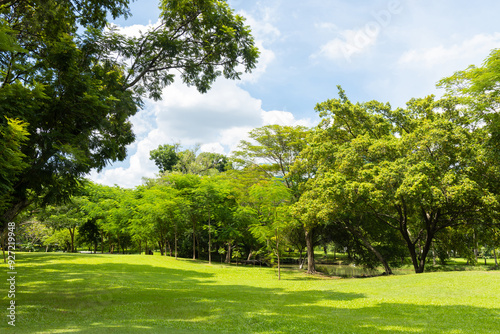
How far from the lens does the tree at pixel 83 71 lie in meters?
9.09

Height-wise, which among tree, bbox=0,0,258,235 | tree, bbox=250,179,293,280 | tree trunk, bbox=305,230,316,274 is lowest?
tree trunk, bbox=305,230,316,274

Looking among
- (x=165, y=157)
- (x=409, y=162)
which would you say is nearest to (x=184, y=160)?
(x=165, y=157)

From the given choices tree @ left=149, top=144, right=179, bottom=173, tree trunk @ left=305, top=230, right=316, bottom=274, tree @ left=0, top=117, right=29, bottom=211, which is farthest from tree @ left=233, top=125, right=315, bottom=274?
tree @ left=149, top=144, right=179, bottom=173

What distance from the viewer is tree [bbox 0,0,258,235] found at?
9094mm

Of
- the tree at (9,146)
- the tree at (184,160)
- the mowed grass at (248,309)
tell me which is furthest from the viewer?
the tree at (184,160)

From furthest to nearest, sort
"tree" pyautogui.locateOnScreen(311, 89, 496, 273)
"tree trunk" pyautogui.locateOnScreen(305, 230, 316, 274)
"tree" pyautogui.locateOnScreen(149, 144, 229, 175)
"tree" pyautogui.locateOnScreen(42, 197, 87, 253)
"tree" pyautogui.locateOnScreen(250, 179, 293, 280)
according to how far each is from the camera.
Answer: "tree" pyautogui.locateOnScreen(149, 144, 229, 175), "tree" pyautogui.locateOnScreen(42, 197, 87, 253), "tree trunk" pyautogui.locateOnScreen(305, 230, 316, 274), "tree" pyautogui.locateOnScreen(250, 179, 293, 280), "tree" pyautogui.locateOnScreen(311, 89, 496, 273)

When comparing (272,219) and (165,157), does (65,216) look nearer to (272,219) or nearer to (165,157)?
(272,219)

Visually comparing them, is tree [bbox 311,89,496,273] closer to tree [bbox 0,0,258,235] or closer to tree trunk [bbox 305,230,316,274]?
tree trunk [bbox 305,230,316,274]

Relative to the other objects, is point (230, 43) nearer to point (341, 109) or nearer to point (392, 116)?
point (341, 109)

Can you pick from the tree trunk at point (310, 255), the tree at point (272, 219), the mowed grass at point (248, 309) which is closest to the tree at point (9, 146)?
the mowed grass at point (248, 309)

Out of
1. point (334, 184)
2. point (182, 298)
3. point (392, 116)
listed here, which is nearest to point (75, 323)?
point (182, 298)

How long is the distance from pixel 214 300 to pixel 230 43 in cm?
1110

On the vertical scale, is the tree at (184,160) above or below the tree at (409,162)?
above

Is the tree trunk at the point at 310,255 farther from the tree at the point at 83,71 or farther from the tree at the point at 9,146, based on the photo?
the tree at the point at 9,146
